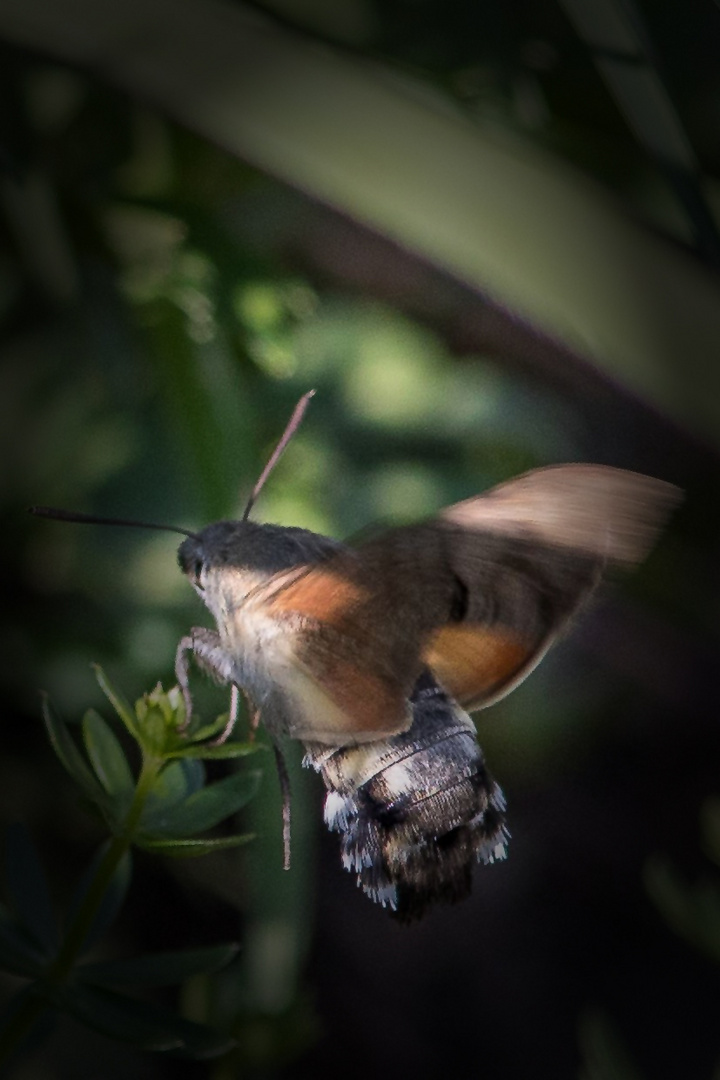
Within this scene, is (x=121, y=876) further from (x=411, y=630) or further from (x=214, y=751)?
(x=411, y=630)

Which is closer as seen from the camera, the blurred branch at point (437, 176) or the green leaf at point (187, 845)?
the green leaf at point (187, 845)

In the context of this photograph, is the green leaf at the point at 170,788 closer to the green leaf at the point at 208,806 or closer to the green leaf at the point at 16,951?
the green leaf at the point at 208,806

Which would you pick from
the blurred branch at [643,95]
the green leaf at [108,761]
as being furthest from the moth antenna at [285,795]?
the blurred branch at [643,95]

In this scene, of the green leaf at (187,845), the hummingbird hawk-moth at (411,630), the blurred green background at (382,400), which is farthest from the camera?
the blurred green background at (382,400)

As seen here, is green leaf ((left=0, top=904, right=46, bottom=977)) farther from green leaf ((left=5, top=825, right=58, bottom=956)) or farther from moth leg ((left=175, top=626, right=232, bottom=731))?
moth leg ((left=175, top=626, right=232, bottom=731))

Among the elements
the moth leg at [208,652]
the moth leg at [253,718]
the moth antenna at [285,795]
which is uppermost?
the moth leg at [208,652]

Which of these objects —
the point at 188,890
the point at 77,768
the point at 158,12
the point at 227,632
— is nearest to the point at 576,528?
the point at 227,632

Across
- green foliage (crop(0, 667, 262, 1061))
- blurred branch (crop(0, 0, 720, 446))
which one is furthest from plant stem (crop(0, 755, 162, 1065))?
blurred branch (crop(0, 0, 720, 446))
